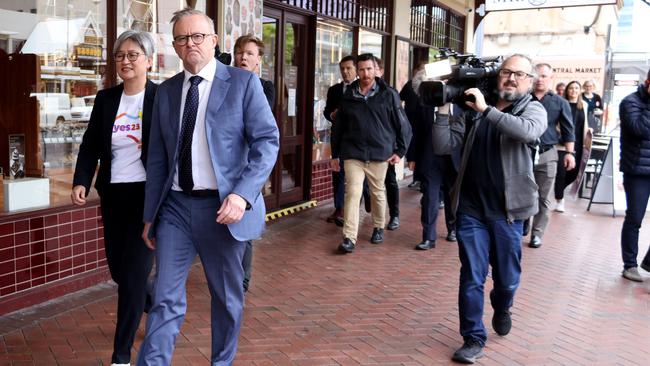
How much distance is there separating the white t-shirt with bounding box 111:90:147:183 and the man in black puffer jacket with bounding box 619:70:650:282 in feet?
13.8

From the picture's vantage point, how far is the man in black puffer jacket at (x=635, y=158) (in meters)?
5.57

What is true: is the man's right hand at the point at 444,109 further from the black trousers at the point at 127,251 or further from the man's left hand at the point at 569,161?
the man's left hand at the point at 569,161

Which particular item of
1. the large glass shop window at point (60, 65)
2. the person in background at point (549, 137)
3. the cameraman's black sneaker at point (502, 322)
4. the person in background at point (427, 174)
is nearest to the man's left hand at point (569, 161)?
the person in background at point (549, 137)

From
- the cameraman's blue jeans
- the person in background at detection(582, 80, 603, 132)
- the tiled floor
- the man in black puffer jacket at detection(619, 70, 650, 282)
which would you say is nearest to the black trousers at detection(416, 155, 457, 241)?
the tiled floor

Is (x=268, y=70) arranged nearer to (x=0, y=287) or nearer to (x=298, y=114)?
(x=298, y=114)

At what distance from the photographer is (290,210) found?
8320 millimetres

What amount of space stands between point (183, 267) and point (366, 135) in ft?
11.8

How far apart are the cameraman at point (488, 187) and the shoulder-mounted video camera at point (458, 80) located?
0.25 feet

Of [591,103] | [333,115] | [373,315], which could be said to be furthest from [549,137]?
[591,103]

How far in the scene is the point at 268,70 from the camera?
26.2 feet

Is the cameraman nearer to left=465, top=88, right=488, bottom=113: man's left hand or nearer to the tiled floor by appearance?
left=465, top=88, right=488, bottom=113: man's left hand

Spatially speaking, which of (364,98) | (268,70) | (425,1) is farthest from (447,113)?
(425,1)

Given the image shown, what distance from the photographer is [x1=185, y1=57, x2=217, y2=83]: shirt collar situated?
297cm

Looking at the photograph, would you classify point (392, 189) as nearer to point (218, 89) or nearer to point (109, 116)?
point (109, 116)
